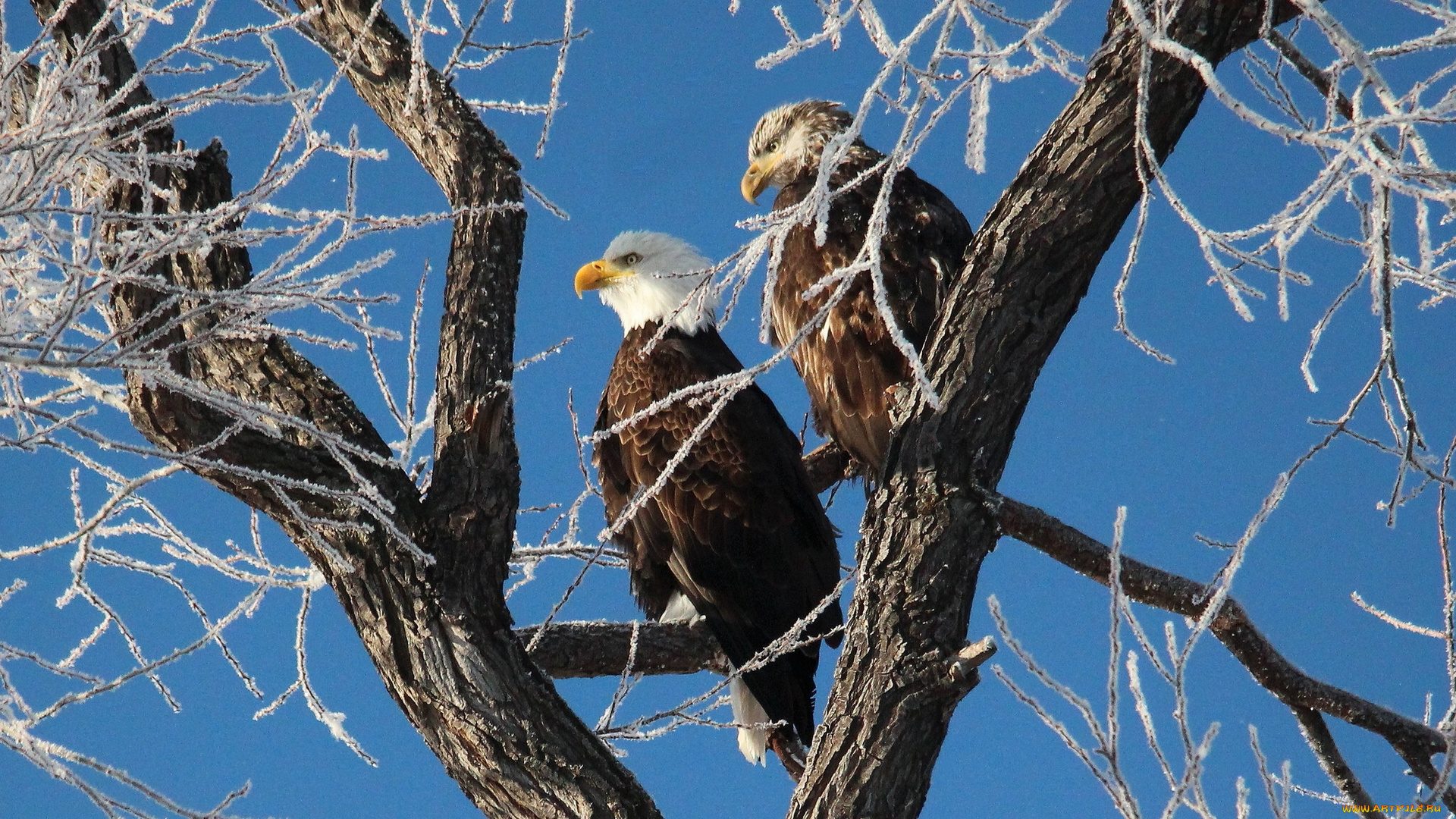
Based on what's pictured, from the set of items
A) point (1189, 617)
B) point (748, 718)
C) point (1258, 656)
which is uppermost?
point (748, 718)

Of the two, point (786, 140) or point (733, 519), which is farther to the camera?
point (786, 140)

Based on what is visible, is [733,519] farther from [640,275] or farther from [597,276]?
[597,276]

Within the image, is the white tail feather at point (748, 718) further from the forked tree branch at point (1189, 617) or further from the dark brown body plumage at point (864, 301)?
the dark brown body plumage at point (864, 301)

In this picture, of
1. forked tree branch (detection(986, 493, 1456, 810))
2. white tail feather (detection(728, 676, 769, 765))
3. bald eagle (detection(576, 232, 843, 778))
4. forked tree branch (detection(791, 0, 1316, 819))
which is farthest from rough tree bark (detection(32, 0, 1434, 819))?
white tail feather (detection(728, 676, 769, 765))

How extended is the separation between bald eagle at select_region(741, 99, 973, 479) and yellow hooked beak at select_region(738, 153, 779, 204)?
779 millimetres

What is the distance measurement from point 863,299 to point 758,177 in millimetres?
1310

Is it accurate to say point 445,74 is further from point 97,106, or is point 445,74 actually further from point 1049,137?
point 1049,137

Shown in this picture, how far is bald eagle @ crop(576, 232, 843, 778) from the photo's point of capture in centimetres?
371

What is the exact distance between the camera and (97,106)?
2.07 m

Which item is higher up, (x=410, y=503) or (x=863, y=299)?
(x=863, y=299)

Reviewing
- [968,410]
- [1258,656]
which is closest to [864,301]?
[968,410]

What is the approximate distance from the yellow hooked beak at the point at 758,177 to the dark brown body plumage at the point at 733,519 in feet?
2.64

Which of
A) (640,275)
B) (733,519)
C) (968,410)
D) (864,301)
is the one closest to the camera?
(968,410)

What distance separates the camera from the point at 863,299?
3469 mm
